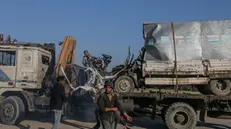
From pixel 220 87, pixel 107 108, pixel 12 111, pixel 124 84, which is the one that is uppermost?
pixel 124 84

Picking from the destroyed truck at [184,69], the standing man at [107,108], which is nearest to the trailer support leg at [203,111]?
the destroyed truck at [184,69]

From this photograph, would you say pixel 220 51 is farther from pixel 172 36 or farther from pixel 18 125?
pixel 18 125

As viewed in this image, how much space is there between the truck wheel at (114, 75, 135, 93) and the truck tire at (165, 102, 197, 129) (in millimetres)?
1498

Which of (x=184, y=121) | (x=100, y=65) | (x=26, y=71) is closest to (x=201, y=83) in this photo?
(x=184, y=121)

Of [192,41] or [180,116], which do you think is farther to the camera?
[192,41]

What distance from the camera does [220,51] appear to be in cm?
992

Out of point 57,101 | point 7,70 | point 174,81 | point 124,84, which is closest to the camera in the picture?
point 57,101

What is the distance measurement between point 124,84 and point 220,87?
3.13 m

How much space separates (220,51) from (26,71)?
6712mm

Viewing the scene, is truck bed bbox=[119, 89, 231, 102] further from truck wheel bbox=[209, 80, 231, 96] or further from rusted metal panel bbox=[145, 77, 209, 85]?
truck wheel bbox=[209, 80, 231, 96]

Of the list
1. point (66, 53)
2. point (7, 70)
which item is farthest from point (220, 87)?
point (7, 70)

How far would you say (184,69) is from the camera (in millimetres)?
9961

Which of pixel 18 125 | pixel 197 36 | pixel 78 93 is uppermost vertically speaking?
pixel 197 36

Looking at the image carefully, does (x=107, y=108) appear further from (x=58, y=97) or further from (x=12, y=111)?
(x=12, y=111)
